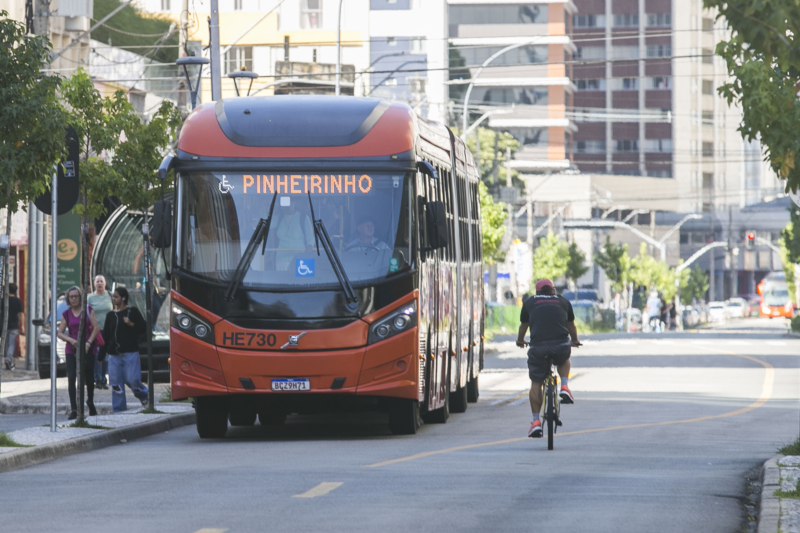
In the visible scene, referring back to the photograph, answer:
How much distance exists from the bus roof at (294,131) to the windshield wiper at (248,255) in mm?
814

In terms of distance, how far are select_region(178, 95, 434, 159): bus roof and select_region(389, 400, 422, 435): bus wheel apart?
2706 millimetres

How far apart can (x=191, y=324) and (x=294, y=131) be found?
7.52 ft

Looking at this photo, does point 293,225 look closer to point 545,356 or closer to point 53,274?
point 53,274

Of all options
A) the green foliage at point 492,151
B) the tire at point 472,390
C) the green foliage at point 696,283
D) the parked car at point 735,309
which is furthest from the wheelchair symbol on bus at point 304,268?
the green foliage at point 696,283

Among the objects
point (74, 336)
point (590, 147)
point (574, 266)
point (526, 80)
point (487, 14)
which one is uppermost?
point (487, 14)

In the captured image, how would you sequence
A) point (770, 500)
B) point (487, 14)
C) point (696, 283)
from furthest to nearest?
point (696, 283)
point (487, 14)
point (770, 500)

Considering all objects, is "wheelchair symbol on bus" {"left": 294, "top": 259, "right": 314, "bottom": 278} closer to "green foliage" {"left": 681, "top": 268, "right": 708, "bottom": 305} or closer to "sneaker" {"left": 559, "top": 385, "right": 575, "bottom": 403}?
"sneaker" {"left": 559, "top": 385, "right": 575, "bottom": 403}

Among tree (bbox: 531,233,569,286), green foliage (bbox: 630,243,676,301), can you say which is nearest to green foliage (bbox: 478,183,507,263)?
tree (bbox: 531,233,569,286)

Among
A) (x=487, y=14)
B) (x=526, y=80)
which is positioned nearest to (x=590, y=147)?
(x=526, y=80)

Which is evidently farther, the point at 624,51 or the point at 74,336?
the point at 624,51

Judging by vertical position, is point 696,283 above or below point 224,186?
below

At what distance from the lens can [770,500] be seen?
10562 mm

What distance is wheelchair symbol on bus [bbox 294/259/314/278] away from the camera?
51.4ft

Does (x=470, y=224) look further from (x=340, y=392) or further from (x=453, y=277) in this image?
(x=340, y=392)
